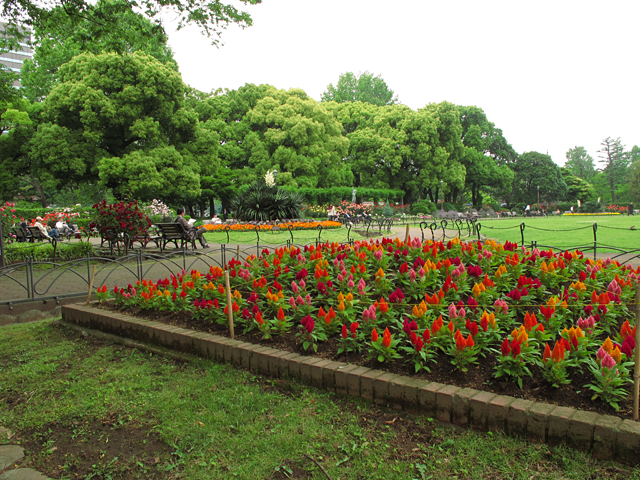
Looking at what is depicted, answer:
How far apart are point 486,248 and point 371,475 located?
3773 millimetres

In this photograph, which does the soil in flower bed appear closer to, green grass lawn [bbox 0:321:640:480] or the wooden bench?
green grass lawn [bbox 0:321:640:480]

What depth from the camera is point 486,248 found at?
5.20m

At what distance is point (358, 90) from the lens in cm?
5281

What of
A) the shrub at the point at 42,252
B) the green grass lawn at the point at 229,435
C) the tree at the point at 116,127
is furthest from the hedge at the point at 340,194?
the green grass lawn at the point at 229,435

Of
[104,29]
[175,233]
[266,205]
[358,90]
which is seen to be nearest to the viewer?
[104,29]

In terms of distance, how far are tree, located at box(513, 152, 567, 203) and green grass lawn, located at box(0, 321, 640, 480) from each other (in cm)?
5797

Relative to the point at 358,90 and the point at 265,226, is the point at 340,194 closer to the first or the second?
the point at 265,226

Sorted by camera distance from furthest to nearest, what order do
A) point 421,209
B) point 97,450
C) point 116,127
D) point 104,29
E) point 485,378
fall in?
1. point 421,209
2. point 116,127
3. point 104,29
4. point 485,378
5. point 97,450

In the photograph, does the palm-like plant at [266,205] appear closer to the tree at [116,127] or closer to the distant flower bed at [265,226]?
the distant flower bed at [265,226]

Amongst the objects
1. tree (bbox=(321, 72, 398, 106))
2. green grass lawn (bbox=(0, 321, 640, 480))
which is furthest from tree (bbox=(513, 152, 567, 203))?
green grass lawn (bbox=(0, 321, 640, 480))

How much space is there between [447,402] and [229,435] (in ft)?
4.05

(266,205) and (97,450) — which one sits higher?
(266,205)

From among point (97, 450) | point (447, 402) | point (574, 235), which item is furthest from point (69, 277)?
point (574, 235)

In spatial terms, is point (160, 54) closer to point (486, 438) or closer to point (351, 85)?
point (351, 85)
